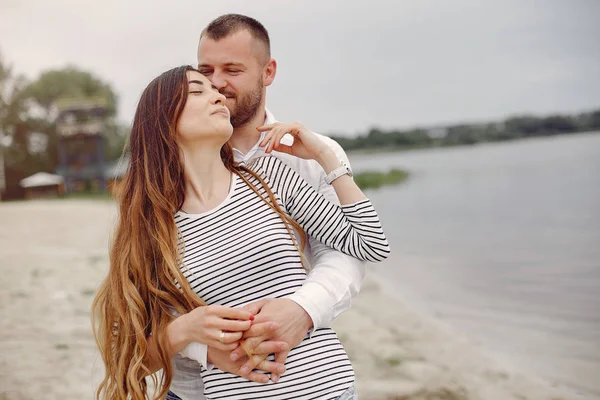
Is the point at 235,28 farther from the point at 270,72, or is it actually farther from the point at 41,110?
the point at 41,110

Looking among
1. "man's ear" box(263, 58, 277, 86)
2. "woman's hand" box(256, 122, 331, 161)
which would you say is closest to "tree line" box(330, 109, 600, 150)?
"man's ear" box(263, 58, 277, 86)

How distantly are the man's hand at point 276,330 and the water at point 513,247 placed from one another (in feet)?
10.1

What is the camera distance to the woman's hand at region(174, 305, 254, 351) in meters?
1.45

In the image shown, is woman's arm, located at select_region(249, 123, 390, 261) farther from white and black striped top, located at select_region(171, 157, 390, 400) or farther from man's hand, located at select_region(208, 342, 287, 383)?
man's hand, located at select_region(208, 342, 287, 383)

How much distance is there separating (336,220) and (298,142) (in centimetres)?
27

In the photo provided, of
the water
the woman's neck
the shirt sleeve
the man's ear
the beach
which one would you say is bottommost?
the water

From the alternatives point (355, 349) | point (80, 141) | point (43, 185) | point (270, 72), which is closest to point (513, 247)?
point (355, 349)

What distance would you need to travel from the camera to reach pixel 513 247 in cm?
894

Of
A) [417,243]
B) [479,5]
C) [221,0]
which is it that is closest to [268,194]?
[417,243]

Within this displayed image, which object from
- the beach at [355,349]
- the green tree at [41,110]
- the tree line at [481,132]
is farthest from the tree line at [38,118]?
the beach at [355,349]

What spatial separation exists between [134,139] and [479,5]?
64.4 ft

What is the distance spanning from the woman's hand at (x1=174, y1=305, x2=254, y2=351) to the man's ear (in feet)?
3.31

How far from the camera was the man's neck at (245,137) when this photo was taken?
2049 millimetres

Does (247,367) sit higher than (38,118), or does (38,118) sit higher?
(247,367)
